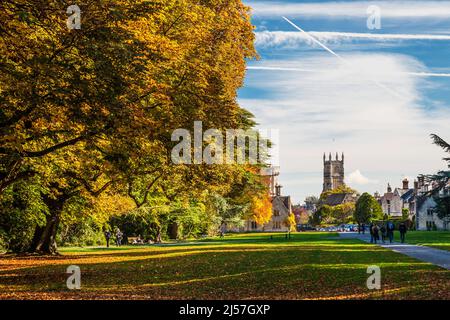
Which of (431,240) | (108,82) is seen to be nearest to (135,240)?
(431,240)

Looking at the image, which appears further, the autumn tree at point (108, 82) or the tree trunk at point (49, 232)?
the tree trunk at point (49, 232)

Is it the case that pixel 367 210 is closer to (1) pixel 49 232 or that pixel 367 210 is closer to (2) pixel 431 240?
(2) pixel 431 240

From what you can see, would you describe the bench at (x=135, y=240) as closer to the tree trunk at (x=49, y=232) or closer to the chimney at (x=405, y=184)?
the tree trunk at (x=49, y=232)

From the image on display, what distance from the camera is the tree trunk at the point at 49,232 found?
131 feet

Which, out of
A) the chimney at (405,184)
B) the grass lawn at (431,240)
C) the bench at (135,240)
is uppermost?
the chimney at (405,184)

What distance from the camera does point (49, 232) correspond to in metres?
43.3

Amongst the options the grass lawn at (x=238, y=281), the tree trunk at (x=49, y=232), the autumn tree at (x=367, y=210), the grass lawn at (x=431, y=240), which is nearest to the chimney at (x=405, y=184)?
the autumn tree at (x=367, y=210)

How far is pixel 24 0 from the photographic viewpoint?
16406 mm

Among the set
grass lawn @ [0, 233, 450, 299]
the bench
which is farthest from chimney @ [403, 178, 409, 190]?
grass lawn @ [0, 233, 450, 299]

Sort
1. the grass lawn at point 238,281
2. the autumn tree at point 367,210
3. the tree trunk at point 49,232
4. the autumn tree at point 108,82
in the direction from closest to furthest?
the grass lawn at point 238,281 → the autumn tree at point 108,82 → the tree trunk at point 49,232 → the autumn tree at point 367,210

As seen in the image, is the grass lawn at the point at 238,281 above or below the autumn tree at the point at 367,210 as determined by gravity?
below
